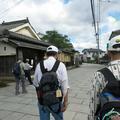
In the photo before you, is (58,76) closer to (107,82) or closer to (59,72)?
(59,72)

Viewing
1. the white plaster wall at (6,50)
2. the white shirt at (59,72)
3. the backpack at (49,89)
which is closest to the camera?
the backpack at (49,89)

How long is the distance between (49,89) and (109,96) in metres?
1.78

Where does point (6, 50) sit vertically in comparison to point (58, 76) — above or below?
above

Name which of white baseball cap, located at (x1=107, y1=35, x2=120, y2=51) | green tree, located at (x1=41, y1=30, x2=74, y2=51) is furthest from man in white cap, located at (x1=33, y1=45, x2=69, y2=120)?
green tree, located at (x1=41, y1=30, x2=74, y2=51)

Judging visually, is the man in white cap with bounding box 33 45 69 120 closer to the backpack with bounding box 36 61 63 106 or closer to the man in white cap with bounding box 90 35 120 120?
the backpack with bounding box 36 61 63 106

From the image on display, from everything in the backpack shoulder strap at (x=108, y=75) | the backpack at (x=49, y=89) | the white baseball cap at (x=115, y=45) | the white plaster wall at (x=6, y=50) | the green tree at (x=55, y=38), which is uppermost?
the green tree at (x=55, y=38)

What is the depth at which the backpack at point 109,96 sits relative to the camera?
209 centimetres

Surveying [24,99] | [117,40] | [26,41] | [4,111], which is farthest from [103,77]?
[26,41]

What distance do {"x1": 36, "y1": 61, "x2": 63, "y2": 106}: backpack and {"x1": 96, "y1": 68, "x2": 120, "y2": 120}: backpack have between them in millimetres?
1632

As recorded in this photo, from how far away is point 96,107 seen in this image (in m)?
2.39

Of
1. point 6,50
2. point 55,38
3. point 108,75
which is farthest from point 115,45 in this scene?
point 55,38

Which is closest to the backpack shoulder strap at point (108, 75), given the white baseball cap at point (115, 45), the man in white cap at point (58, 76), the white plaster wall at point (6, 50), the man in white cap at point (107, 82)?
the man in white cap at point (107, 82)

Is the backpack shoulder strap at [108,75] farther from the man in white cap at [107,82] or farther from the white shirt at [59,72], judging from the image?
the white shirt at [59,72]

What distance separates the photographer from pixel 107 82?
2.25 metres
